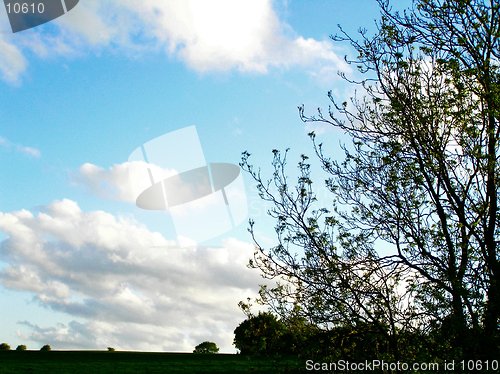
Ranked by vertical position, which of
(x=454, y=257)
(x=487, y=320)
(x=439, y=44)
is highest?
(x=439, y=44)

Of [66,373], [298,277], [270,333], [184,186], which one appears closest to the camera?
[298,277]

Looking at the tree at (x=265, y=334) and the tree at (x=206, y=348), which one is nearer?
the tree at (x=265, y=334)

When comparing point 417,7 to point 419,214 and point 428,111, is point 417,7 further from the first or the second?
point 419,214

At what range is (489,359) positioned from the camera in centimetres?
1055

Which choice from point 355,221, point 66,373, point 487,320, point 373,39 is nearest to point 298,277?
point 355,221

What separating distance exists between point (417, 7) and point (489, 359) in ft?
29.5

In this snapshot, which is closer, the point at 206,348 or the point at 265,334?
the point at 265,334

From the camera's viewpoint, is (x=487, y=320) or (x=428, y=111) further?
Answer: (x=428, y=111)

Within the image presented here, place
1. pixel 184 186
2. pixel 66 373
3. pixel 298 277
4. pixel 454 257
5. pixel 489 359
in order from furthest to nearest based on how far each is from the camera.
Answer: pixel 66 373, pixel 184 186, pixel 298 277, pixel 454 257, pixel 489 359

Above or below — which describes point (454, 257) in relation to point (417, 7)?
below

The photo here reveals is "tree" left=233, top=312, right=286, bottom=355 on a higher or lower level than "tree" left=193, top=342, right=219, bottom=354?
higher

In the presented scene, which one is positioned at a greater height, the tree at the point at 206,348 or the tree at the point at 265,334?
the tree at the point at 265,334

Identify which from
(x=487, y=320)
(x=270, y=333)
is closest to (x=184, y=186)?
(x=270, y=333)

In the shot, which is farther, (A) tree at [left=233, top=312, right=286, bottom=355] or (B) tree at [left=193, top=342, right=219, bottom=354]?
(B) tree at [left=193, top=342, right=219, bottom=354]
